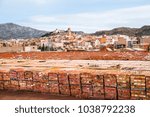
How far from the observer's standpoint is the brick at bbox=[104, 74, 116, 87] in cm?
493

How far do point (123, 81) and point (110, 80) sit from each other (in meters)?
0.24

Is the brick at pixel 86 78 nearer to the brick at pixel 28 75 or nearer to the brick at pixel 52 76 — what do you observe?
the brick at pixel 52 76

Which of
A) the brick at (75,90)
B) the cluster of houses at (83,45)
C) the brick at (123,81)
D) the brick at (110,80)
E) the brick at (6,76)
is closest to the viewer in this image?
the brick at (123,81)

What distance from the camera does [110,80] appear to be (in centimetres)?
497

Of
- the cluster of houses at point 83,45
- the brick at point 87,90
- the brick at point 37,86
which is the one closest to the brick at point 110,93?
the brick at point 87,90

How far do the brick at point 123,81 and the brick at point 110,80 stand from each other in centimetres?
9

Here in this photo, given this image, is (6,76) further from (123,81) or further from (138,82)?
(138,82)

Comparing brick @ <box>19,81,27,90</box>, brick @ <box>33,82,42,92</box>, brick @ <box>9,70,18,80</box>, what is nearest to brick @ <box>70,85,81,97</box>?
brick @ <box>33,82,42,92</box>

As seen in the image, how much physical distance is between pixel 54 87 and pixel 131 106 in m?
1.76

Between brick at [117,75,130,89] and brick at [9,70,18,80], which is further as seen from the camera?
brick at [9,70,18,80]

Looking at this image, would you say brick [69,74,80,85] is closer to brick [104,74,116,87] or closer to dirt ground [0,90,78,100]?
dirt ground [0,90,78,100]

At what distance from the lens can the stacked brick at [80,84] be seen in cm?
478

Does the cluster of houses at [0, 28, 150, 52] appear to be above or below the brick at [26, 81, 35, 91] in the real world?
below

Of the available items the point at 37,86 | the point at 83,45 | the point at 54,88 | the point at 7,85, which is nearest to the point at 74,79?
the point at 54,88
